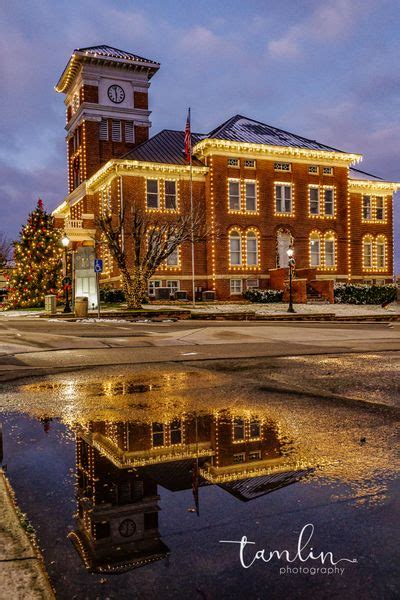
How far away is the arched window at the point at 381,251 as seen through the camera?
155 ft

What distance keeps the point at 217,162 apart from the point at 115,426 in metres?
36.3

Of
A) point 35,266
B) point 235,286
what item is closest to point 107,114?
point 35,266

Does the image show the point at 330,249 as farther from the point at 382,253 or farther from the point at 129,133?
the point at 129,133

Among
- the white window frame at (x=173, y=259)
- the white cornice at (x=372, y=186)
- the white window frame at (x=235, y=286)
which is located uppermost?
the white cornice at (x=372, y=186)

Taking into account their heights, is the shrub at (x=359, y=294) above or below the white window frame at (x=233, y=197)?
below

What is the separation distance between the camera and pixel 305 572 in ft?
8.42

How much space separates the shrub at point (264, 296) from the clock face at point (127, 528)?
35.9m

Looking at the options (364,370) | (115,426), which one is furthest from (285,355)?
(115,426)

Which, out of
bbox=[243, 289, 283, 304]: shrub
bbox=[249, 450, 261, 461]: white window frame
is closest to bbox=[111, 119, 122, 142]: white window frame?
bbox=[243, 289, 283, 304]: shrub

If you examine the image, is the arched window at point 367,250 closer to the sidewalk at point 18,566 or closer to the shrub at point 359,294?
the shrub at point 359,294

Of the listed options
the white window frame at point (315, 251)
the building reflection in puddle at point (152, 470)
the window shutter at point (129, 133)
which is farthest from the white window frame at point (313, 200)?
the building reflection in puddle at point (152, 470)

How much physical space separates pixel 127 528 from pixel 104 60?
157ft

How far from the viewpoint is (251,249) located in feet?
137

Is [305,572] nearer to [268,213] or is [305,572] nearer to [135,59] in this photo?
[268,213]
